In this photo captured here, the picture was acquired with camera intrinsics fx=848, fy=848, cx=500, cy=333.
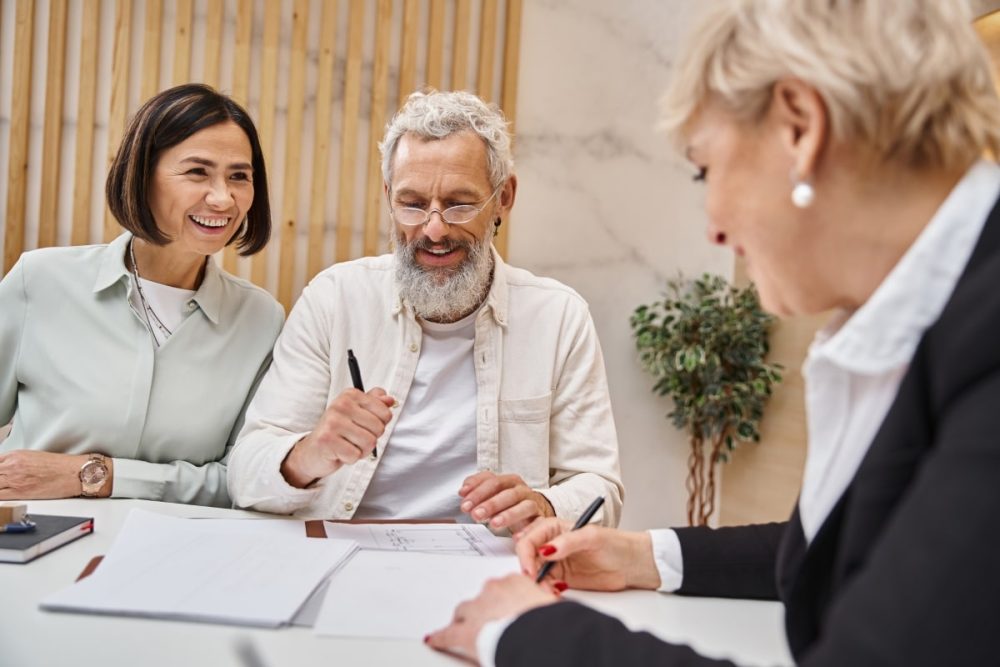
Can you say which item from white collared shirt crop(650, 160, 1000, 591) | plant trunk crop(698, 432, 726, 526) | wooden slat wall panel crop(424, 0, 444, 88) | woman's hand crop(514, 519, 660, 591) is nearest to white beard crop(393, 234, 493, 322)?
woman's hand crop(514, 519, 660, 591)

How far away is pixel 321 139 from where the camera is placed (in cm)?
396

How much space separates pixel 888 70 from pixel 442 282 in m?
1.50

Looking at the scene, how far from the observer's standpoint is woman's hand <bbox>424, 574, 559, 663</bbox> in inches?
39.8

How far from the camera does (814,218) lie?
0.89 m

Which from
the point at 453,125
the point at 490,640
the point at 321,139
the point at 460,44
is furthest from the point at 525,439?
the point at 460,44

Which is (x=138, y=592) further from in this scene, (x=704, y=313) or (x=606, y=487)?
(x=704, y=313)

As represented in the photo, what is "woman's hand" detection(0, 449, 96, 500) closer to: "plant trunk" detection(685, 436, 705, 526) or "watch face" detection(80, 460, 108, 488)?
"watch face" detection(80, 460, 108, 488)

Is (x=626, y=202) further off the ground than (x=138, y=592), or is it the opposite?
(x=626, y=202)

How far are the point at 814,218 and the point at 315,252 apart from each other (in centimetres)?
333

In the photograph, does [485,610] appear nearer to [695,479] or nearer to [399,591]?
[399,591]

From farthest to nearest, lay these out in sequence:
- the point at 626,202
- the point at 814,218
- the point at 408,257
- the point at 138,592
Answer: the point at 626,202 < the point at 408,257 < the point at 138,592 < the point at 814,218

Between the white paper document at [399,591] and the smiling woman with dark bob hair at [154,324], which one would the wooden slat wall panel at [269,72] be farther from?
the white paper document at [399,591]

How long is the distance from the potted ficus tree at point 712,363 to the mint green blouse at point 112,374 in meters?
2.31

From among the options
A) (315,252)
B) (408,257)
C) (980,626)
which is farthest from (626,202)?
(980,626)
